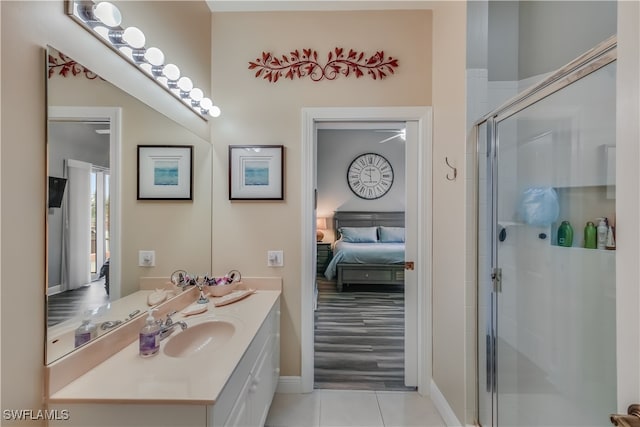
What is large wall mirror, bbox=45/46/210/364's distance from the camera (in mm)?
997

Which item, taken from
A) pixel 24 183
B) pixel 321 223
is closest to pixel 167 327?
pixel 24 183

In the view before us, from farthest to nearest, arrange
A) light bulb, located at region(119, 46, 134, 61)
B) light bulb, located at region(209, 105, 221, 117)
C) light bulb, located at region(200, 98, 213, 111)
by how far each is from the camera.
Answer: light bulb, located at region(209, 105, 221, 117) < light bulb, located at region(200, 98, 213, 111) < light bulb, located at region(119, 46, 134, 61)

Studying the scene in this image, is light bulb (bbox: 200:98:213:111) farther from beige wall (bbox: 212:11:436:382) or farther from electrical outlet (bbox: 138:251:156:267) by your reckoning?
electrical outlet (bbox: 138:251:156:267)

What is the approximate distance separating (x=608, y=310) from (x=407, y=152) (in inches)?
58.3

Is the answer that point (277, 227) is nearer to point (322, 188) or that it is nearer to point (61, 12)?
Answer: point (61, 12)

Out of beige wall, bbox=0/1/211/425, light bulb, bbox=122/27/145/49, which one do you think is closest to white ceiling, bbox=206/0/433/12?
light bulb, bbox=122/27/145/49

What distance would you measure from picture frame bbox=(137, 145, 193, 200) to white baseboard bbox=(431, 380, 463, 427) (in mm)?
2134

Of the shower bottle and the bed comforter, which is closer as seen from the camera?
the shower bottle

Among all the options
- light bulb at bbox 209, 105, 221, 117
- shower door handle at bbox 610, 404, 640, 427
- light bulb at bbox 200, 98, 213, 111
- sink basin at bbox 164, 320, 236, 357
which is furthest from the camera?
light bulb at bbox 209, 105, 221, 117

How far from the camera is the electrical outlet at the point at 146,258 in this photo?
148 cm

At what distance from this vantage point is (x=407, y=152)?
7.75 feet

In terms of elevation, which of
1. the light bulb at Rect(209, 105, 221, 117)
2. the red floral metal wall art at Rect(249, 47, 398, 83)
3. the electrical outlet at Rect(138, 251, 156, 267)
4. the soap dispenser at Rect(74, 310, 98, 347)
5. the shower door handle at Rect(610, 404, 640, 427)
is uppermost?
the red floral metal wall art at Rect(249, 47, 398, 83)

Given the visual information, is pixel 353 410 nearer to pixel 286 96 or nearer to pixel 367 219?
pixel 286 96

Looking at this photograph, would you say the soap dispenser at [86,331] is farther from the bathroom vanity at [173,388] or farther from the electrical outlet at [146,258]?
the electrical outlet at [146,258]
